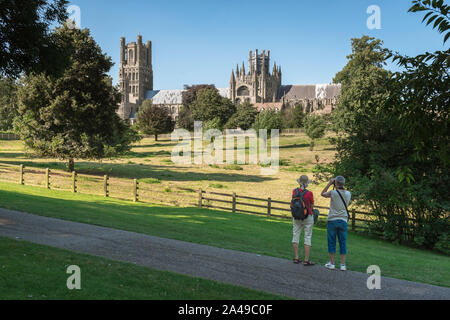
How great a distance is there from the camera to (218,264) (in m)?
8.80

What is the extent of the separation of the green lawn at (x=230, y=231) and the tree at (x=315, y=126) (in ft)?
148

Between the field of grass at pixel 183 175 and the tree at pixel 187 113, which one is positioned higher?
the tree at pixel 187 113

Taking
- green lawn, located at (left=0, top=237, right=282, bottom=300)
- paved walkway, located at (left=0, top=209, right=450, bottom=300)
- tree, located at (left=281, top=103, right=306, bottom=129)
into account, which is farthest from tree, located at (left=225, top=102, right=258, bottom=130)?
green lawn, located at (left=0, top=237, right=282, bottom=300)

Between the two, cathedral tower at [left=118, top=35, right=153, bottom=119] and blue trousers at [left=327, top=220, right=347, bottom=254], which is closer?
blue trousers at [left=327, top=220, right=347, bottom=254]

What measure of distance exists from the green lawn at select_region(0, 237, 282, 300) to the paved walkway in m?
0.56

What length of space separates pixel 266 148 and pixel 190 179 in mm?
33876

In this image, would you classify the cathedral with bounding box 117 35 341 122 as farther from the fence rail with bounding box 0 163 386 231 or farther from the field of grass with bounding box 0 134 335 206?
the fence rail with bounding box 0 163 386 231

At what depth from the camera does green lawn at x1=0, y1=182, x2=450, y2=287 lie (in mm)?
10586

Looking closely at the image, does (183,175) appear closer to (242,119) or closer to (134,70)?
(242,119)

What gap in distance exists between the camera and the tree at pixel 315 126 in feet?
202

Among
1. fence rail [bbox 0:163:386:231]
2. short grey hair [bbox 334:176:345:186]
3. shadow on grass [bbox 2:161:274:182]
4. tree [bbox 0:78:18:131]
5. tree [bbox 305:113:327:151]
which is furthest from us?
tree [bbox 0:78:18:131]

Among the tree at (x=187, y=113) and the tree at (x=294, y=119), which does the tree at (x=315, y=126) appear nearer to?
the tree at (x=187, y=113)

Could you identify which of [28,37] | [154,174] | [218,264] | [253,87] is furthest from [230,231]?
[253,87]

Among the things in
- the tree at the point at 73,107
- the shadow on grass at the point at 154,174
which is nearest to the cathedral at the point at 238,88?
the shadow on grass at the point at 154,174
